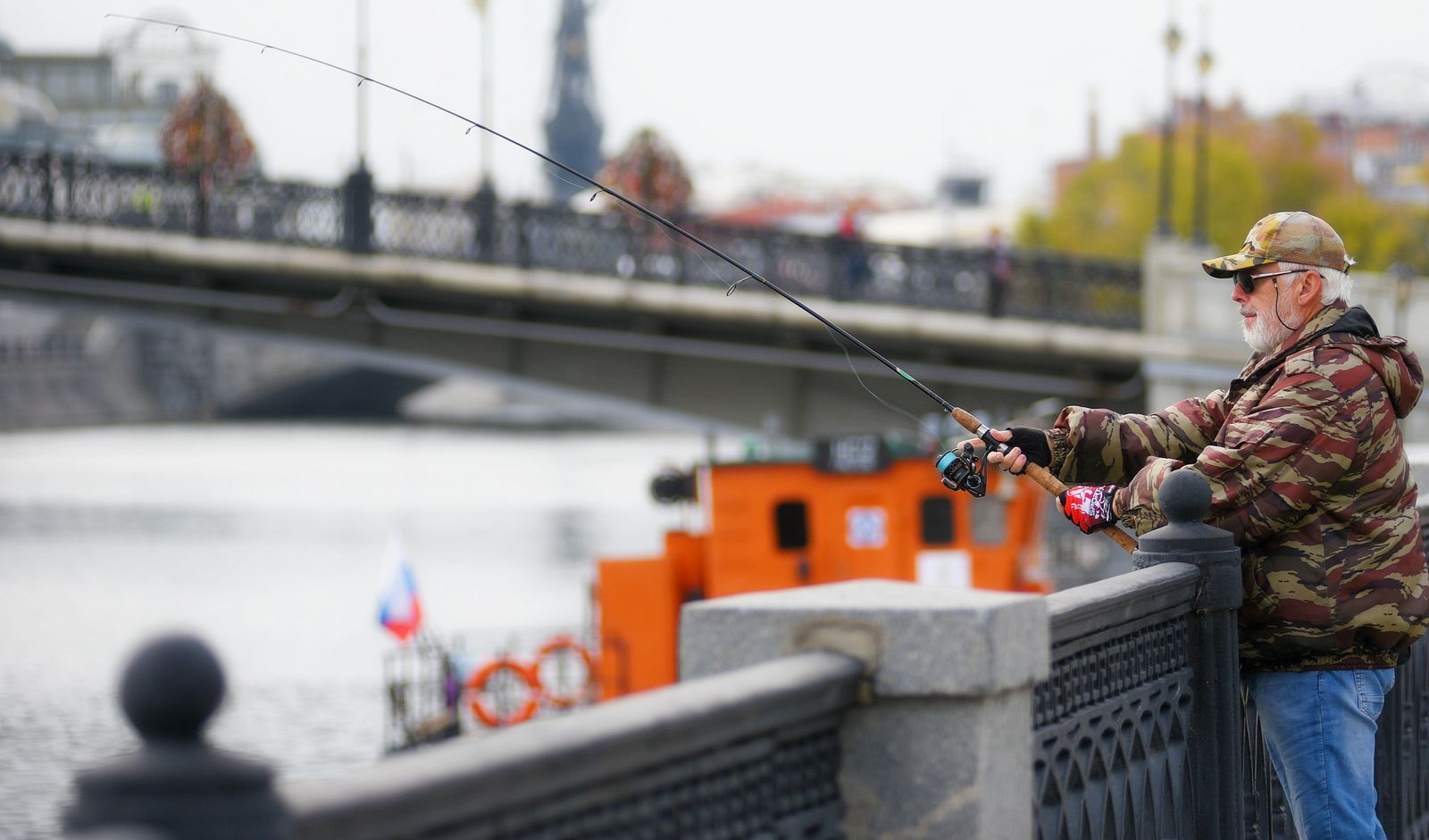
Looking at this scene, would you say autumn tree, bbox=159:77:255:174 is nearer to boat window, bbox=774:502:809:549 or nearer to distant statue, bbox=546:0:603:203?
boat window, bbox=774:502:809:549

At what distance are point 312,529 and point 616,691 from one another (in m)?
26.3

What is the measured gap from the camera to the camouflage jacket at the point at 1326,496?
3971mm

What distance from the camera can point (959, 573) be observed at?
68.1 ft

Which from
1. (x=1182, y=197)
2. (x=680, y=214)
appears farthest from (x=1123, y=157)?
(x=680, y=214)

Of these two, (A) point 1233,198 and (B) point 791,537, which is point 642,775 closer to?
(B) point 791,537

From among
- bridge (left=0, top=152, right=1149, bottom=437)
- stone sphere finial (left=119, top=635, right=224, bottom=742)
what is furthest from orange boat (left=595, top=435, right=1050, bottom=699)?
stone sphere finial (left=119, top=635, right=224, bottom=742)

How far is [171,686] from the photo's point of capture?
1709 mm

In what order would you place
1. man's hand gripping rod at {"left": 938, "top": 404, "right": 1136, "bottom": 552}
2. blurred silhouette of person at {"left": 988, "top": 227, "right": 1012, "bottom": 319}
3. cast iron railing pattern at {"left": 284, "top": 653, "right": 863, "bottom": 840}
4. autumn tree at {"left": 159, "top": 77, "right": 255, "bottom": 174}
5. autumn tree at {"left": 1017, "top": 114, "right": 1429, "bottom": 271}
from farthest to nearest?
autumn tree at {"left": 1017, "top": 114, "right": 1429, "bottom": 271} < autumn tree at {"left": 159, "top": 77, "right": 255, "bottom": 174} < blurred silhouette of person at {"left": 988, "top": 227, "right": 1012, "bottom": 319} < man's hand gripping rod at {"left": 938, "top": 404, "right": 1136, "bottom": 552} < cast iron railing pattern at {"left": 284, "top": 653, "right": 863, "bottom": 840}

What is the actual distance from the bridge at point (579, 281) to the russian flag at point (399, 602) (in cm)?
390

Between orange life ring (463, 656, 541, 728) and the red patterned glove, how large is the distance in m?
17.5

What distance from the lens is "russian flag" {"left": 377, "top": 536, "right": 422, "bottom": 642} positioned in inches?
870

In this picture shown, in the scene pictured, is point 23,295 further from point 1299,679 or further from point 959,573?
point 1299,679

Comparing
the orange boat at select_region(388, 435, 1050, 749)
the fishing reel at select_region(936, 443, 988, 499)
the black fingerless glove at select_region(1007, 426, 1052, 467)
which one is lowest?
the orange boat at select_region(388, 435, 1050, 749)

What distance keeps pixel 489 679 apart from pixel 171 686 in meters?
20.8
